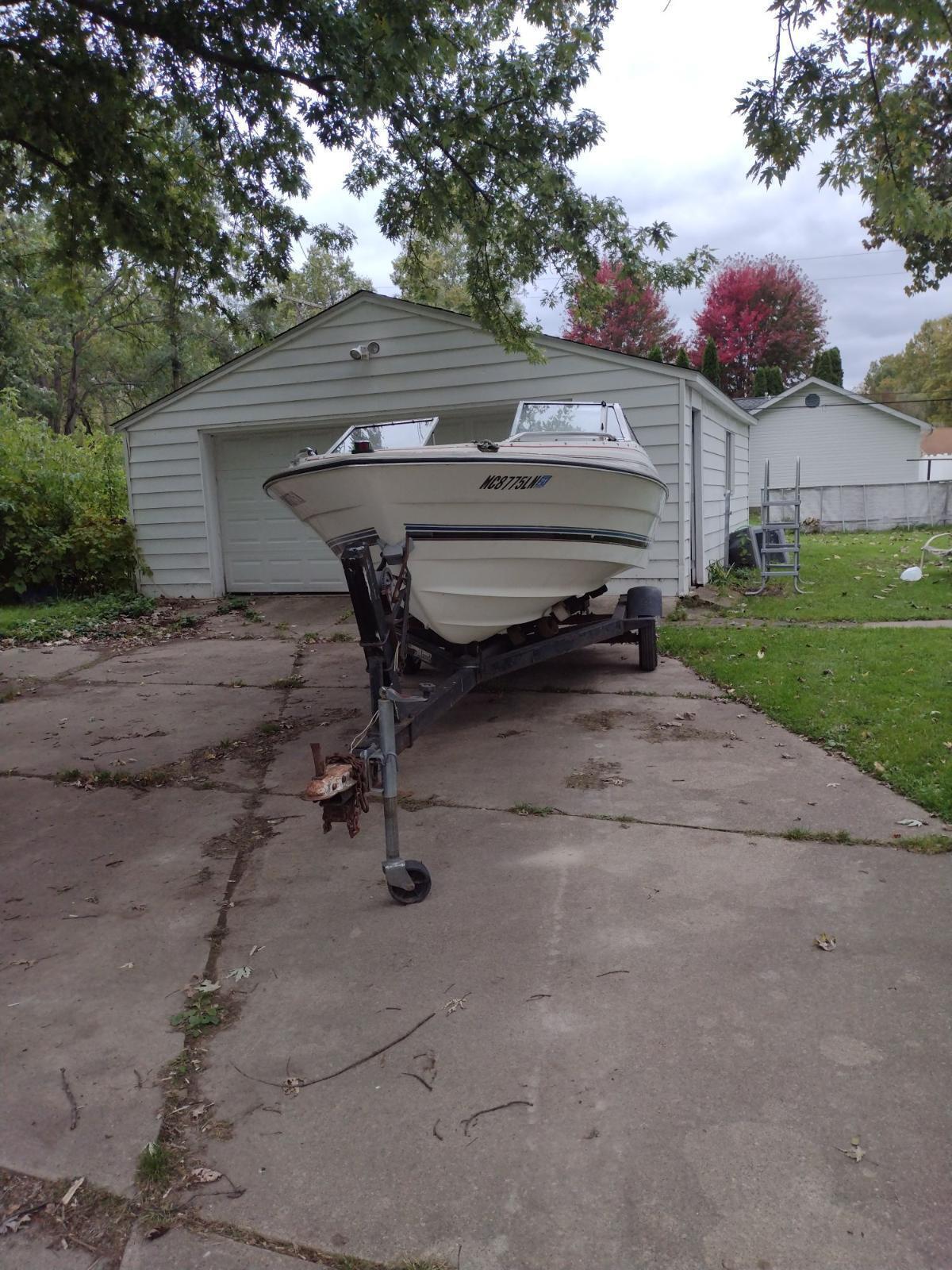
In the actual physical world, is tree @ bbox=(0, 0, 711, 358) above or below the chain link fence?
above

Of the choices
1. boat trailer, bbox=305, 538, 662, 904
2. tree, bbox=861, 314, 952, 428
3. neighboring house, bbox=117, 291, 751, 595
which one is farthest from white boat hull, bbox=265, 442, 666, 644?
tree, bbox=861, 314, 952, 428

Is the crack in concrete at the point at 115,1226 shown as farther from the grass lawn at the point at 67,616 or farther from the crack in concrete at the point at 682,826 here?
the grass lawn at the point at 67,616

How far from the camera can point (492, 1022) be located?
106 inches

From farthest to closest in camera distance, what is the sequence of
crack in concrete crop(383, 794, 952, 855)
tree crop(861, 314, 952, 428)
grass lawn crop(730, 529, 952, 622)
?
1. tree crop(861, 314, 952, 428)
2. grass lawn crop(730, 529, 952, 622)
3. crack in concrete crop(383, 794, 952, 855)

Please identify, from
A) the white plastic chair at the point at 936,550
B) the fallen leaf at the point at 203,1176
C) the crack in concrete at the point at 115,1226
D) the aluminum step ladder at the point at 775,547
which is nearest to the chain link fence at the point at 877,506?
the white plastic chair at the point at 936,550

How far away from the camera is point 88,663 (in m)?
8.85

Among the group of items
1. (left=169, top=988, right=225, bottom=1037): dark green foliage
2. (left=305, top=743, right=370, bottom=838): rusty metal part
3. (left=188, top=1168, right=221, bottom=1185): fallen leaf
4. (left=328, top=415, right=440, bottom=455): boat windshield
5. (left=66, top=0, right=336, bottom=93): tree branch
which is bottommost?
(left=169, top=988, right=225, bottom=1037): dark green foliage

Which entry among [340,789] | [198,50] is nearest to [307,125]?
[198,50]

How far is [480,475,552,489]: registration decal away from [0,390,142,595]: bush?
353 inches

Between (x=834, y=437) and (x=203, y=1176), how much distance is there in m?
31.1

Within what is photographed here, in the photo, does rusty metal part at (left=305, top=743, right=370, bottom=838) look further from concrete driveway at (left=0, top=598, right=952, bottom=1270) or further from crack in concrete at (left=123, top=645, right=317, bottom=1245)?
crack in concrete at (left=123, top=645, right=317, bottom=1245)

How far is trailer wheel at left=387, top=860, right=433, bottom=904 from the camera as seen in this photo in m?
3.50

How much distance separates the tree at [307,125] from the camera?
19.1ft

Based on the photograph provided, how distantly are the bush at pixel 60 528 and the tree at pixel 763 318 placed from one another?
1340 inches
